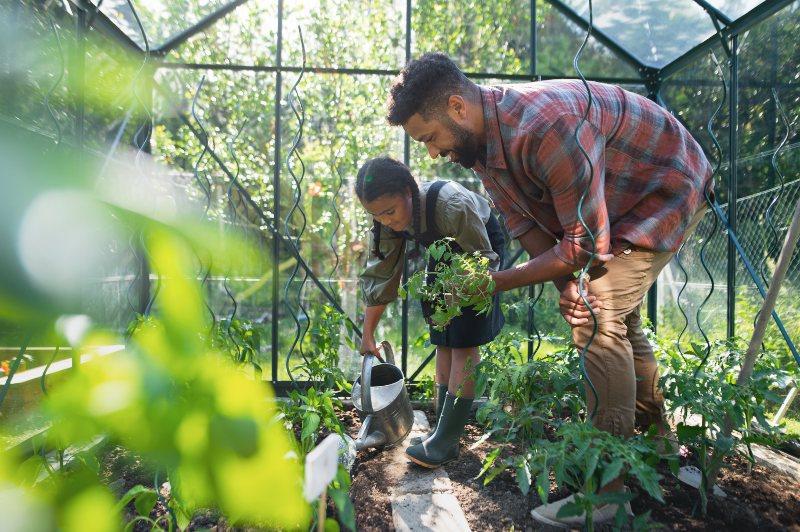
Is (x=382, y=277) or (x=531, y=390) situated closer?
(x=531, y=390)

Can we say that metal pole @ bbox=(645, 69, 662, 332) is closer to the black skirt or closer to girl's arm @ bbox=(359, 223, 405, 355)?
the black skirt

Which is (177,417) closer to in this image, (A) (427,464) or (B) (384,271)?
(A) (427,464)

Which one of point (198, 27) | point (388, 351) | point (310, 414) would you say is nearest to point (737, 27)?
point (388, 351)

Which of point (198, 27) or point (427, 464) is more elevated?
point (198, 27)

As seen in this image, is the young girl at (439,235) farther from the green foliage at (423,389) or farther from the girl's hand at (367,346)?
the green foliage at (423,389)

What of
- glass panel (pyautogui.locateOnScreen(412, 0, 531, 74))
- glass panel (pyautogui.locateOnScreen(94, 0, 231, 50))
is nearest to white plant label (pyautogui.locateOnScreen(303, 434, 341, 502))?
glass panel (pyautogui.locateOnScreen(94, 0, 231, 50))

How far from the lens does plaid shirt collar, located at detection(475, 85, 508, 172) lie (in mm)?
1493

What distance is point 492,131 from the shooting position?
1.50 meters

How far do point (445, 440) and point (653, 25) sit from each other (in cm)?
250

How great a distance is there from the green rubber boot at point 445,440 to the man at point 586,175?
0.53 metres

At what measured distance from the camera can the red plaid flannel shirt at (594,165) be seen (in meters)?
1.36

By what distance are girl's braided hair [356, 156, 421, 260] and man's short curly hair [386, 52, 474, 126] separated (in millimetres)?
484

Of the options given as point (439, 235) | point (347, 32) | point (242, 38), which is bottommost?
point (439, 235)

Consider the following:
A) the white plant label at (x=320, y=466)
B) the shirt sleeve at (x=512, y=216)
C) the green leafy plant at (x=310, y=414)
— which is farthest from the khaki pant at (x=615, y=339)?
the white plant label at (x=320, y=466)
